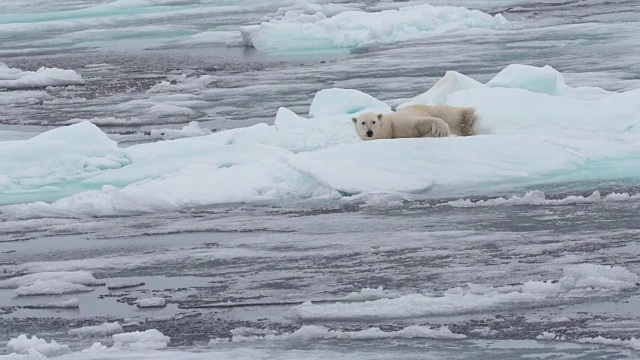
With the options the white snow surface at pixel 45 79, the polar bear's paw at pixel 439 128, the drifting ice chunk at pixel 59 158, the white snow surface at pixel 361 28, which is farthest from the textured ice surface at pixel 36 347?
the white snow surface at pixel 361 28

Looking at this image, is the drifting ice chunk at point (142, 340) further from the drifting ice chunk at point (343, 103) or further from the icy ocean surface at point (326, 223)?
the drifting ice chunk at point (343, 103)

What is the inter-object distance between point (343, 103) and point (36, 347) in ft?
17.8

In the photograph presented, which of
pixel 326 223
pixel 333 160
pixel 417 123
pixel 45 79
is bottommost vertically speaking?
pixel 45 79

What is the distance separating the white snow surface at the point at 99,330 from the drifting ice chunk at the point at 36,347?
0.20 meters

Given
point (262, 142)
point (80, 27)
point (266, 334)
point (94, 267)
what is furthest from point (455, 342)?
point (80, 27)

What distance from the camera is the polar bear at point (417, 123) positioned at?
324 inches

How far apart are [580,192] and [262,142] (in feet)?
8.54

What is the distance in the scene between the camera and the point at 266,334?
495 cm

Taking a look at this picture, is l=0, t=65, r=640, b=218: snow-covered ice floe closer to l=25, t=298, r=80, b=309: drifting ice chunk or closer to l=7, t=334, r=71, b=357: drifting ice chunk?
l=25, t=298, r=80, b=309: drifting ice chunk

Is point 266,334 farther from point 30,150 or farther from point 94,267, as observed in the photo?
point 30,150

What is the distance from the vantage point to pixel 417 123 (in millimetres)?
8312

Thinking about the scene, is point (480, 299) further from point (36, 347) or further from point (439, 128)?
point (439, 128)

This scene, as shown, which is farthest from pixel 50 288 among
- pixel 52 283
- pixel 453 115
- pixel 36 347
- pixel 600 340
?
pixel 453 115

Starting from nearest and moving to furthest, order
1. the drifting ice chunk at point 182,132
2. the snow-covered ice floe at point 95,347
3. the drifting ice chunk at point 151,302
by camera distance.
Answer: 1. the snow-covered ice floe at point 95,347
2. the drifting ice chunk at point 151,302
3. the drifting ice chunk at point 182,132
